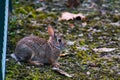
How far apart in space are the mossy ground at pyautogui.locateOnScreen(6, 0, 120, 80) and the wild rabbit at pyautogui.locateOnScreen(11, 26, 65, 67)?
8 centimetres

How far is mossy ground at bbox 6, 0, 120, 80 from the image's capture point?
4.84 metres

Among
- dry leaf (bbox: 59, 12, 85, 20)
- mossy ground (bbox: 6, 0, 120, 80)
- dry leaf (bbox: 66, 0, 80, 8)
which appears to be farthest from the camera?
dry leaf (bbox: 66, 0, 80, 8)

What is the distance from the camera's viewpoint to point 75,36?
6305 millimetres

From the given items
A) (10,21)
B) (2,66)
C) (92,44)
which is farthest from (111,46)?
(2,66)

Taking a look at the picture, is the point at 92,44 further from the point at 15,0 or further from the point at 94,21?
the point at 15,0

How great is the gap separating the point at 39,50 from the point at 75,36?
1.35 m

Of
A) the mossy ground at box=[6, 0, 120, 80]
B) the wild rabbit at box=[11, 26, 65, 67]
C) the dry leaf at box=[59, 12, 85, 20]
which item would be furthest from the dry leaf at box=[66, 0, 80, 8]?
the wild rabbit at box=[11, 26, 65, 67]

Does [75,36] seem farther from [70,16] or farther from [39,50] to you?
[39,50]

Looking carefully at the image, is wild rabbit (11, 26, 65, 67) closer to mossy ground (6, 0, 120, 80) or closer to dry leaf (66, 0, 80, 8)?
mossy ground (6, 0, 120, 80)

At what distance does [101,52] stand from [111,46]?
1.01ft

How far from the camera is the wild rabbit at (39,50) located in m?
4.95

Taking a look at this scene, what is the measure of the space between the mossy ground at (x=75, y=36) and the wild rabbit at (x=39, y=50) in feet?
0.28

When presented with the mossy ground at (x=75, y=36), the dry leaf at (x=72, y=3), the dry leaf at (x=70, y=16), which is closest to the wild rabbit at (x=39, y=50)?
the mossy ground at (x=75, y=36)

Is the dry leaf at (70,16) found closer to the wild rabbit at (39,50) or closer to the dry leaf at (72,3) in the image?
the dry leaf at (72,3)
